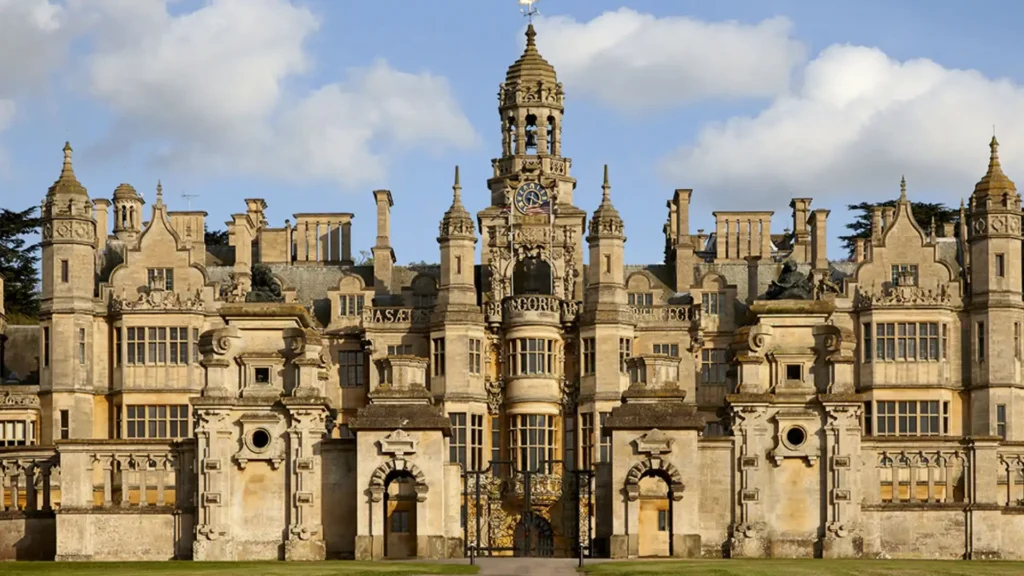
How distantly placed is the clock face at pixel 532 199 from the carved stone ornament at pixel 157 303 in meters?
14.5

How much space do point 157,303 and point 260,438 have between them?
2543cm

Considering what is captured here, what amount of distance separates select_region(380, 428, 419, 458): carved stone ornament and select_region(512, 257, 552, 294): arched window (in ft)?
97.6

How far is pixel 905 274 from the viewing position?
113250mm

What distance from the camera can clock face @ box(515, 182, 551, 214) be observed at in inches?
4567

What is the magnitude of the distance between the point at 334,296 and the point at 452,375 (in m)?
7.54

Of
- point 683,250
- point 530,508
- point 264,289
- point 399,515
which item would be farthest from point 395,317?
point 399,515

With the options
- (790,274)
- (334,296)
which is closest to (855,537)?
(790,274)

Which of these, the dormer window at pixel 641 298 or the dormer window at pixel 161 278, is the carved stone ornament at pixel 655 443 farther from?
the dormer window at pixel 161 278

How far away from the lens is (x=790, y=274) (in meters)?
94.5

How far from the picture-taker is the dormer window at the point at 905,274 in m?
113

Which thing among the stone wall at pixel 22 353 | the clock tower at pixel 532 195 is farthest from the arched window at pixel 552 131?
the stone wall at pixel 22 353

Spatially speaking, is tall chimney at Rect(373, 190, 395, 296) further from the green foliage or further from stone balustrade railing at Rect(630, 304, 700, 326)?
the green foliage

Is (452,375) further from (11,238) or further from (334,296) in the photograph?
(11,238)

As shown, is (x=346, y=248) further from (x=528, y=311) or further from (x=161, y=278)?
(x=528, y=311)
